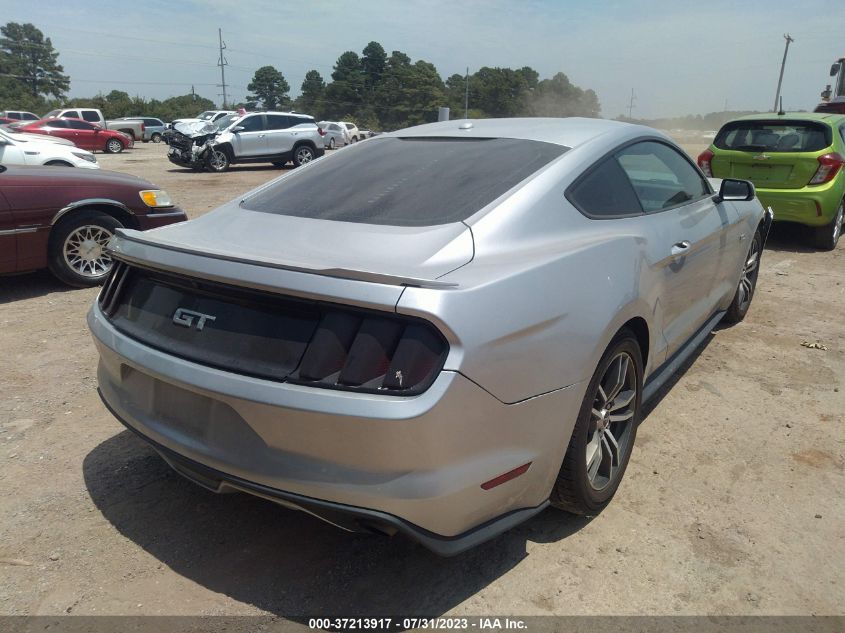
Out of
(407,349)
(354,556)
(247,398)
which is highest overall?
(407,349)

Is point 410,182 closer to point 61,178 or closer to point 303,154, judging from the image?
point 61,178

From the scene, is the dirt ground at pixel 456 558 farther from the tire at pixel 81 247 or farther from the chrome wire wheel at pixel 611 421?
the tire at pixel 81 247

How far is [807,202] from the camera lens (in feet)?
24.4

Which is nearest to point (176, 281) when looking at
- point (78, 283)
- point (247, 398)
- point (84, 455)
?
point (247, 398)

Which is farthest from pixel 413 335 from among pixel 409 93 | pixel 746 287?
pixel 409 93

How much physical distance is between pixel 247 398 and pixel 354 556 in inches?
34.5

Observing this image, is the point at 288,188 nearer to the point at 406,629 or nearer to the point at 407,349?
the point at 407,349

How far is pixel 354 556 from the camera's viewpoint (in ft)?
8.03

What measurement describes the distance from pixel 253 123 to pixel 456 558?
19.6 meters

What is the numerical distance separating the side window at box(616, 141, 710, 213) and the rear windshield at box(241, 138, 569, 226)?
0.52 metres

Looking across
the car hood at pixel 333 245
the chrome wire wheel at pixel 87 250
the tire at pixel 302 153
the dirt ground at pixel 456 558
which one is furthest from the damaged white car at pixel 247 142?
the car hood at pixel 333 245

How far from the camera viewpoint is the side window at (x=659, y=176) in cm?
315

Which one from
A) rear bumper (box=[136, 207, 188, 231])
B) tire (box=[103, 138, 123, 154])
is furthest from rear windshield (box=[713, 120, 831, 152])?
tire (box=[103, 138, 123, 154])

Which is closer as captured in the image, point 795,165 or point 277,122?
point 795,165
